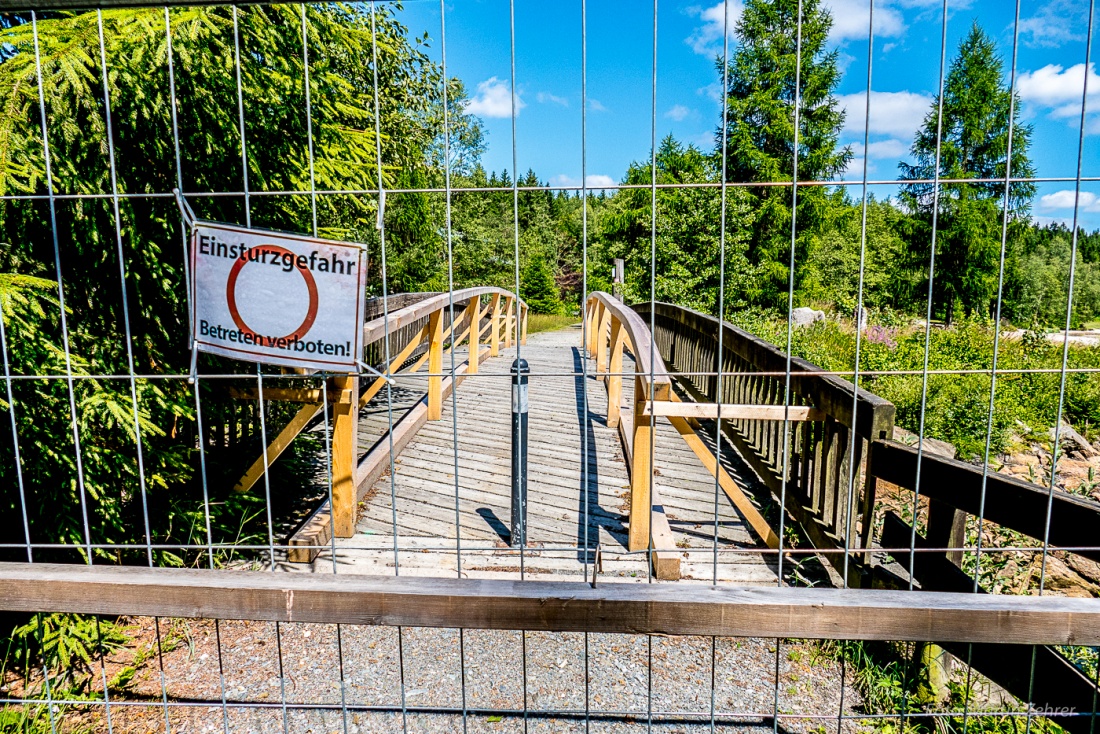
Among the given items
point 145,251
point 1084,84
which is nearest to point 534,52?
point 1084,84

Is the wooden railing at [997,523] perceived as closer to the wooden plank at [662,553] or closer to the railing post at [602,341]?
the wooden plank at [662,553]

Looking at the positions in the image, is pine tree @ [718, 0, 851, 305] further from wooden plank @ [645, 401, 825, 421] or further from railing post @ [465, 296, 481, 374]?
wooden plank @ [645, 401, 825, 421]

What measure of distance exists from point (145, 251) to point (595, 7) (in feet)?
7.37

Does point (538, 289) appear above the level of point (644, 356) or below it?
above

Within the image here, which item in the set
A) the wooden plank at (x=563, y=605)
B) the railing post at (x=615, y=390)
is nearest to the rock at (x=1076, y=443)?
the railing post at (x=615, y=390)

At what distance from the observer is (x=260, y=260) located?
1.78 m

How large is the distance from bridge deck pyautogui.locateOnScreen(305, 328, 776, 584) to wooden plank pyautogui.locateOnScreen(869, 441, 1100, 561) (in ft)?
2.42

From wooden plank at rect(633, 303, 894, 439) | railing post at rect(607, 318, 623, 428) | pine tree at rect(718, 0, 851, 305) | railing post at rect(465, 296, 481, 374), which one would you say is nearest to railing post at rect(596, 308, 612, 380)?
railing post at rect(607, 318, 623, 428)

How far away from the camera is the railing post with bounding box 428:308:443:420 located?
520cm

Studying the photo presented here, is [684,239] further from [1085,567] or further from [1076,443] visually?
[1085,567]

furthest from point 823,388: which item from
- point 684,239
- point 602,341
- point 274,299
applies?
point 684,239

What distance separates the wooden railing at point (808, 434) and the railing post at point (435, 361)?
2.05 m

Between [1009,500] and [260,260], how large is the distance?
8.11 ft

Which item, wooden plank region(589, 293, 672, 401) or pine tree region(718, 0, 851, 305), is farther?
pine tree region(718, 0, 851, 305)
